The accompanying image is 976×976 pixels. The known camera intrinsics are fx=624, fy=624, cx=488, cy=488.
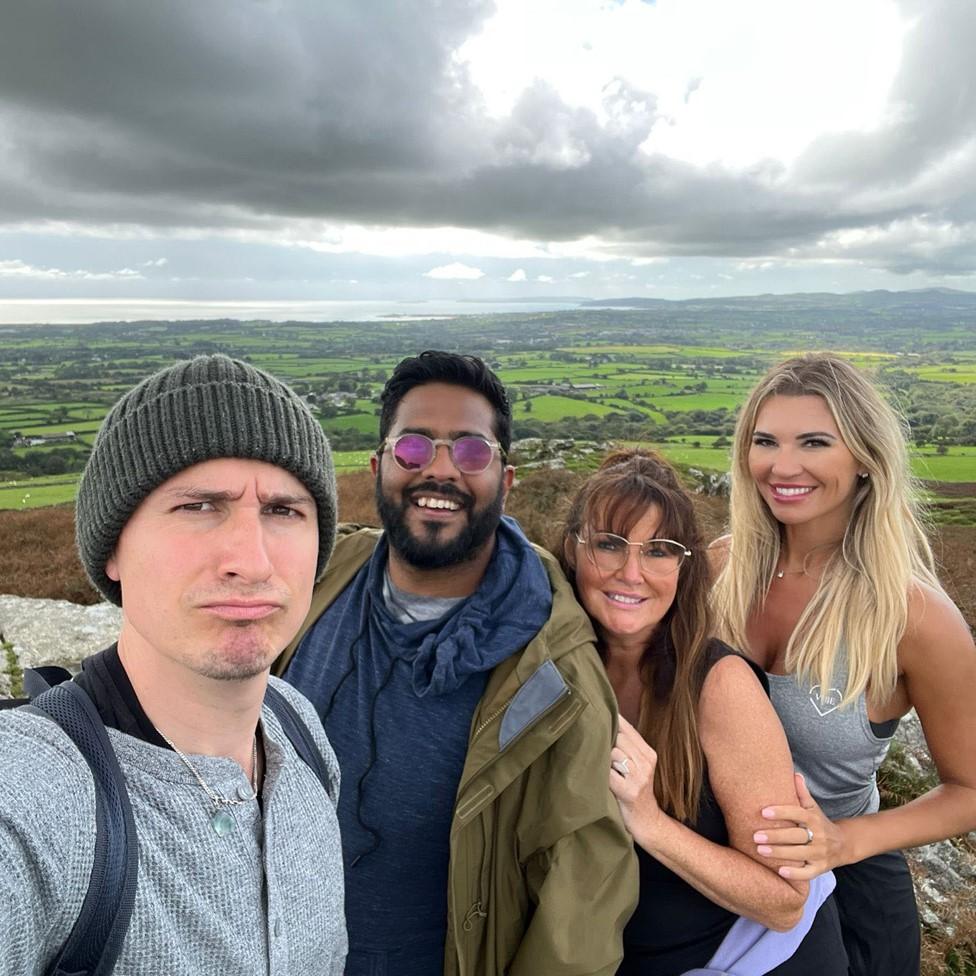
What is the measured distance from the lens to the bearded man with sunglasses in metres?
2.42

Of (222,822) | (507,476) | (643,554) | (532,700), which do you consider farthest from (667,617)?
(222,822)

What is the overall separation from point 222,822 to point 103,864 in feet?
1.16

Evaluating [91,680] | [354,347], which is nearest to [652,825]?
A: [91,680]

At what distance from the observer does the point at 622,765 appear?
2.59 metres

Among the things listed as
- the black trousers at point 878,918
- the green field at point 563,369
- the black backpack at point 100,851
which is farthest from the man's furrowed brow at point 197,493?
the green field at point 563,369

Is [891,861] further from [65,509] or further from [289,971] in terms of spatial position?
[65,509]

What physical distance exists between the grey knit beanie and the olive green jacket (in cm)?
130

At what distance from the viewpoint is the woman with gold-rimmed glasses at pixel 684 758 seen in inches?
103

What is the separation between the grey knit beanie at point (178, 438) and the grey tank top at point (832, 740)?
9.10 feet

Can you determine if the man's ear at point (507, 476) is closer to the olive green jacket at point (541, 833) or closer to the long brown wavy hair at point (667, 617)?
the long brown wavy hair at point (667, 617)

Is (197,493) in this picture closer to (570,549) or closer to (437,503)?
(437,503)

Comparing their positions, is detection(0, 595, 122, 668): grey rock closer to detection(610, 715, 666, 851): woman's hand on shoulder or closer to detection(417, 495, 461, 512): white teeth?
detection(417, 495, 461, 512): white teeth

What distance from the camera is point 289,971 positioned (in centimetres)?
170

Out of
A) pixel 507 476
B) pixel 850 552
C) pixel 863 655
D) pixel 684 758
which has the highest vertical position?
pixel 507 476
